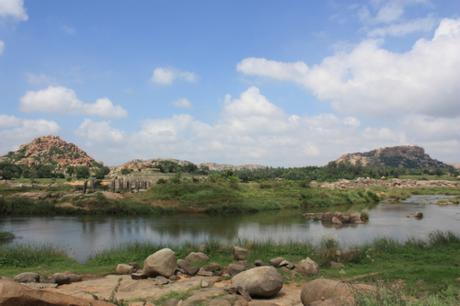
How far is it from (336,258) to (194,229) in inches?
865

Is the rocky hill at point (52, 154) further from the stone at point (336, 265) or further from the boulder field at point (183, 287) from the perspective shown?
the stone at point (336, 265)

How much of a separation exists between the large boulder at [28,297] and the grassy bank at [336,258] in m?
7.71

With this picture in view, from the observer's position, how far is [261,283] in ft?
36.9

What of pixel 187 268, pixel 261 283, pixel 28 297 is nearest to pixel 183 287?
pixel 187 268

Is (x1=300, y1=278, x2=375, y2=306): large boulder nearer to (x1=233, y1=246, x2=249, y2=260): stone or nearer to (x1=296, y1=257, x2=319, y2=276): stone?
(x1=296, y1=257, x2=319, y2=276): stone

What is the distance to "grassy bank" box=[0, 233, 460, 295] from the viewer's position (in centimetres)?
1341

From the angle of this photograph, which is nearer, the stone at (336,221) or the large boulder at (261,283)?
the large boulder at (261,283)

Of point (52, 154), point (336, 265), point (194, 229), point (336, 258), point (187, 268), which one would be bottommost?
point (194, 229)

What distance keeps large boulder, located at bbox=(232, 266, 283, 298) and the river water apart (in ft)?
48.6

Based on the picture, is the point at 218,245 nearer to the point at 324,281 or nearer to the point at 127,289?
the point at 127,289

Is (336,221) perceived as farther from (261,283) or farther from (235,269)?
(261,283)

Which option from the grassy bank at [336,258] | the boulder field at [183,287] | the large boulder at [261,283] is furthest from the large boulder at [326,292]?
the grassy bank at [336,258]

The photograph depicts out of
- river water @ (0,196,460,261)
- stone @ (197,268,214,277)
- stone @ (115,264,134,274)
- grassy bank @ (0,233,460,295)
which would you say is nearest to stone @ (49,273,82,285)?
grassy bank @ (0,233,460,295)

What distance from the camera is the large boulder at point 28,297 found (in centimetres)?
694
